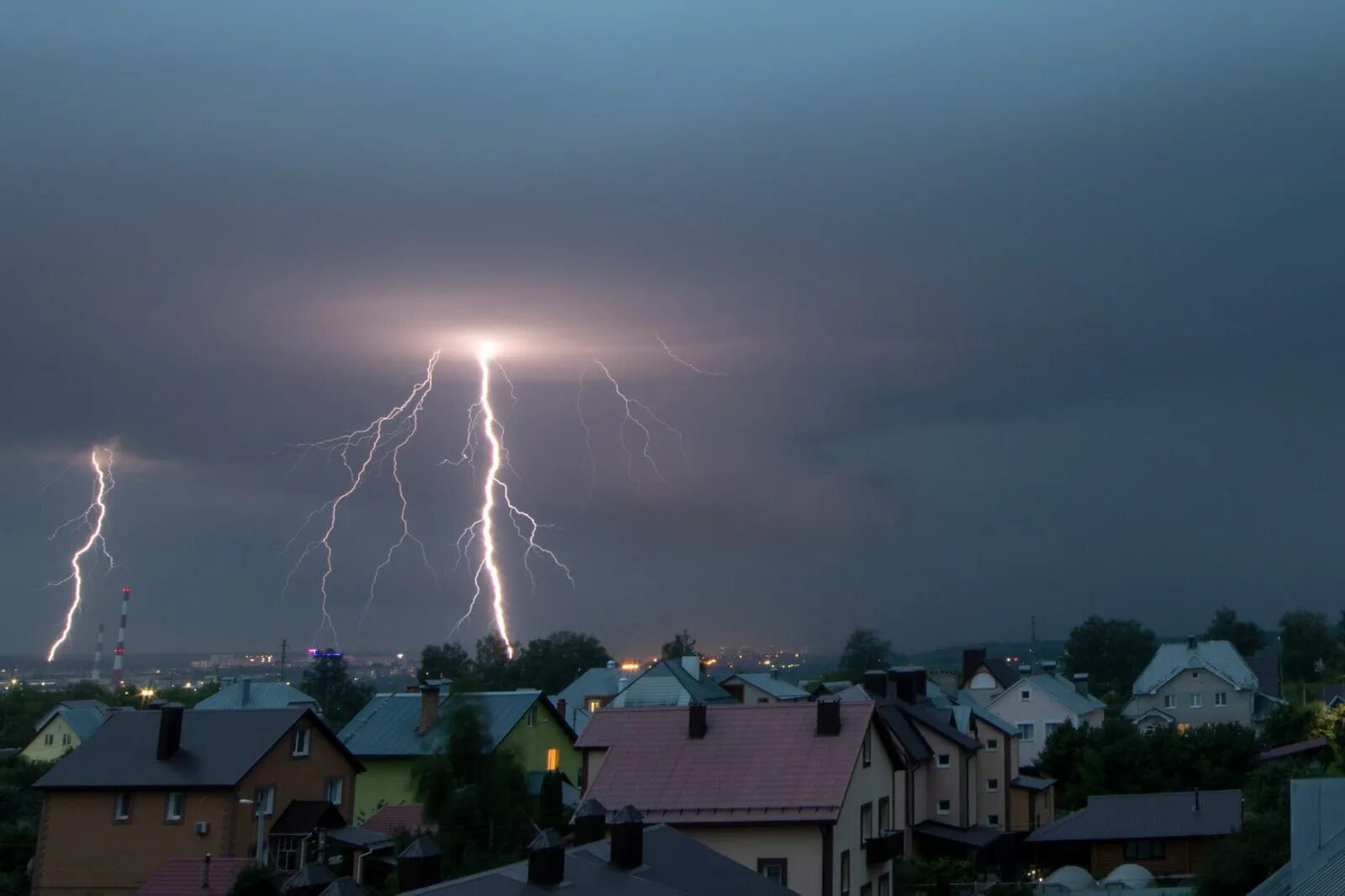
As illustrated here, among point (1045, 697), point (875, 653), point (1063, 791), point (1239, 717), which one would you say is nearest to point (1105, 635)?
point (875, 653)

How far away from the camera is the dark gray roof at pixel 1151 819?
4094 cm

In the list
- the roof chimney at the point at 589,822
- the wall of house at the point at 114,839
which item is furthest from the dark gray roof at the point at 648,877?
the wall of house at the point at 114,839

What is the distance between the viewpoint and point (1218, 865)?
1196 inches

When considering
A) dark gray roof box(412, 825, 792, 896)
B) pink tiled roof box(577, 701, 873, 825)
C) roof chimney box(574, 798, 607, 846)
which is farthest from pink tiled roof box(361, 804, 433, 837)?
dark gray roof box(412, 825, 792, 896)

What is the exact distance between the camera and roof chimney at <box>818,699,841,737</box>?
107ft

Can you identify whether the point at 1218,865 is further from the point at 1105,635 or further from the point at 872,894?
the point at 1105,635

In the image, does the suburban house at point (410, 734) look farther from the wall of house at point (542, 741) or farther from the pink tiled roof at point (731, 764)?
the pink tiled roof at point (731, 764)

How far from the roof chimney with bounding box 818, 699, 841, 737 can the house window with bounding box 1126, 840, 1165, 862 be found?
14.6 meters

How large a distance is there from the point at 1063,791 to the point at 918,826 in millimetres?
18313

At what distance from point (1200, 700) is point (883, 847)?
170ft

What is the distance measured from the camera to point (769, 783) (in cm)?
3153

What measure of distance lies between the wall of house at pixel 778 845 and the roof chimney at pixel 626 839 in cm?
952

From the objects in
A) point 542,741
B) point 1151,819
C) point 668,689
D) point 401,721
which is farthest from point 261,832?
point 1151,819

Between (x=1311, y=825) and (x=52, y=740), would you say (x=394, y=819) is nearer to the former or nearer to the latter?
(x=1311, y=825)
